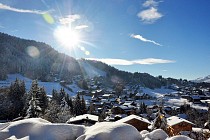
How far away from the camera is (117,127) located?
30.7ft

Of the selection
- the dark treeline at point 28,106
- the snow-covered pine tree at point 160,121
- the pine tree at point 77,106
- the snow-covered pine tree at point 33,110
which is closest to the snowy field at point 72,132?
the snow-covered pine tree at point 160,121

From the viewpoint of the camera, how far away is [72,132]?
10000 mm

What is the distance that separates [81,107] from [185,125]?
29.8 meters

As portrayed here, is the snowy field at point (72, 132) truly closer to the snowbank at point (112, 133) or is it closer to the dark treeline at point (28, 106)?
the snowbank at point (112, 133)

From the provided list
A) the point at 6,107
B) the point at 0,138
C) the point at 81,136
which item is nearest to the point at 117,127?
the point at 81,136

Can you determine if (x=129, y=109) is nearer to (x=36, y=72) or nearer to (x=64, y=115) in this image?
(x=64, y=115)

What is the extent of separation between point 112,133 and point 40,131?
9.58 feet

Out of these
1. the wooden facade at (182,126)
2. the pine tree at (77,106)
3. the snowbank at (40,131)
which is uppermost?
the snowbank at (40,131)

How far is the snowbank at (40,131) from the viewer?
9.52 m

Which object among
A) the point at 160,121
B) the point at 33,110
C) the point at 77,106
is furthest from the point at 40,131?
the point at 77,106

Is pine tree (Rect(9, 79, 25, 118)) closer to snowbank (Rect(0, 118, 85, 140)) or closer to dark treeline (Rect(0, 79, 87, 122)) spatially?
dark treeline (Rect(0, 79, 87, 122))

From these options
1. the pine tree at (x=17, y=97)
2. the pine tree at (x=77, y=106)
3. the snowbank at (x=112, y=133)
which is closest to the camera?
the snowbank at (x=112, y=133)

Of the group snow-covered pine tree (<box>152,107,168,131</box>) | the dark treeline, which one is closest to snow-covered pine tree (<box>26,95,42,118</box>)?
the dark treeline

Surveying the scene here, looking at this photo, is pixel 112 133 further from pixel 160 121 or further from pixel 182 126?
pixel 182 126
